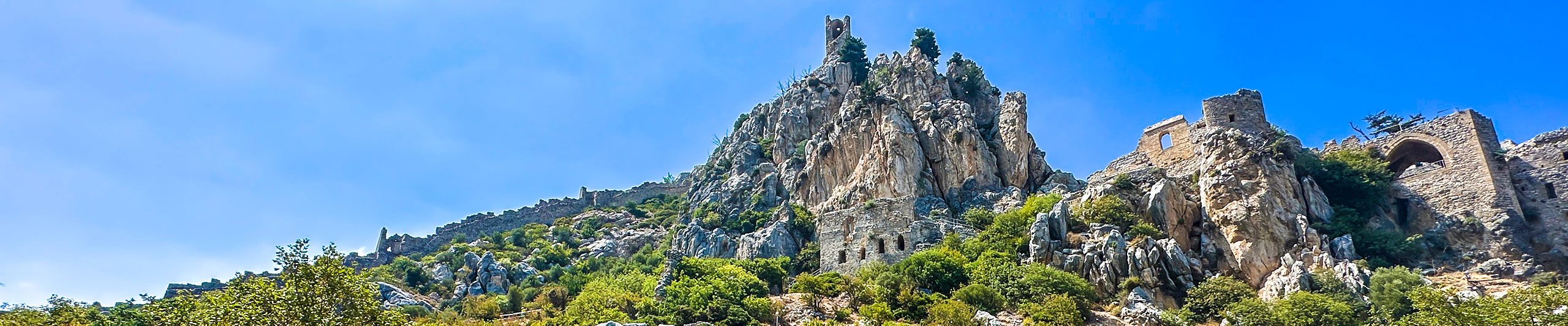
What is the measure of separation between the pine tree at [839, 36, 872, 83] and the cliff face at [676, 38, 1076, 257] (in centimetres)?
111

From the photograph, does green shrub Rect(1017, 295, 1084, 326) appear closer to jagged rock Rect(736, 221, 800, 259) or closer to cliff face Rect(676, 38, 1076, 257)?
cliff face Rect(676, 38, 1076, 257)

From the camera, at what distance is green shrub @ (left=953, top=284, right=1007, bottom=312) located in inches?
1382

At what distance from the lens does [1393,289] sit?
31625mm

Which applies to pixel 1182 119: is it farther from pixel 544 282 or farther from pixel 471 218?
pixel 471 218

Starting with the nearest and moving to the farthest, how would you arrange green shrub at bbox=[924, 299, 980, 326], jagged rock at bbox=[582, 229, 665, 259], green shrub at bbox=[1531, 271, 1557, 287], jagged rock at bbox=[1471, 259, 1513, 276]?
1. green shrub at bbox=[924, 299, 980, 326]
2. green shrub at bbox=[1531, 271, 1557, 287]
3. jagged rock at bbox=[1471, 259, 1513, 276]
4. jagged rock at bbox=[582, 229, 665, 259]

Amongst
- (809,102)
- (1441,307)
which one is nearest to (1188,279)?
(1441,307)

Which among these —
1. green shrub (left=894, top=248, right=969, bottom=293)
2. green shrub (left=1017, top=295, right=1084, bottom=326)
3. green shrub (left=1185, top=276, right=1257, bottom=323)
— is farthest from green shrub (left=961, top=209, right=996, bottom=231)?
green shrub (left=1017, top=295, right=1084, bottom=326)

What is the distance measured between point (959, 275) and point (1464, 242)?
19.0m

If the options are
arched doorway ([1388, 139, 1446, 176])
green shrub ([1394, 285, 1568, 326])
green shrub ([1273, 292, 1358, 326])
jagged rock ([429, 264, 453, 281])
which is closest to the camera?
green shrub ([1394, 285, 1568, 326])

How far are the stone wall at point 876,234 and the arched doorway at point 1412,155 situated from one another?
64.1 feet

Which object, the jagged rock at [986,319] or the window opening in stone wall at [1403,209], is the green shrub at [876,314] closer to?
the jagged rock at [986,319]

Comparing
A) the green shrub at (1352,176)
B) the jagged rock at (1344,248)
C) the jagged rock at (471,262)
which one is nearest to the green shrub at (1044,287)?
the jagged rock at (1344,248)

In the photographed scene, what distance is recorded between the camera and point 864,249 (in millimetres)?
44969

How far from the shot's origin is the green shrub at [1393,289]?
3080cm
